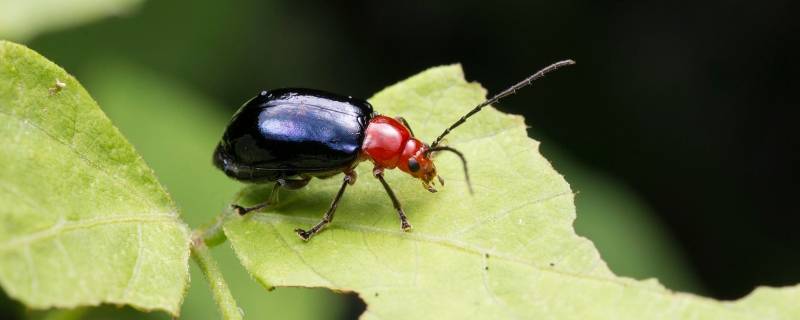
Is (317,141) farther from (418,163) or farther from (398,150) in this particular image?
(418,163)

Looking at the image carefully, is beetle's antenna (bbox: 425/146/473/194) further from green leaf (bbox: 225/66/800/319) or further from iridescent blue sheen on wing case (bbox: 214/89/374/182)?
iridescent blue sheen on wing case (bbox: 214/89/374/182)

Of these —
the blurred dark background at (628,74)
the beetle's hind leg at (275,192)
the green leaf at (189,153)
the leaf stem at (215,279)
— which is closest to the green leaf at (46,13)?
the green leaf at (189,153)

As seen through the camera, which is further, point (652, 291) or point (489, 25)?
point (489, 25)

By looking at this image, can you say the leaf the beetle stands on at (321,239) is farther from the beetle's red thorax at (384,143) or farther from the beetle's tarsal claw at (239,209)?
the beetle's red thorax at (384,143)

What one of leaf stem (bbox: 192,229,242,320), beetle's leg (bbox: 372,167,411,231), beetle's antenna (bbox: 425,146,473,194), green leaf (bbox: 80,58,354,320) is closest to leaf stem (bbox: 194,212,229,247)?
leaf stem (bbox: 192,229,242,320)

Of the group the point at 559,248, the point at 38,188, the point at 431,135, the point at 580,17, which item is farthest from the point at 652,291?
the point at 580,17

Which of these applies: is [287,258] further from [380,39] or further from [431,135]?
[380,39]

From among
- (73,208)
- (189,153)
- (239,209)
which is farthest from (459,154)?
(189,153)
